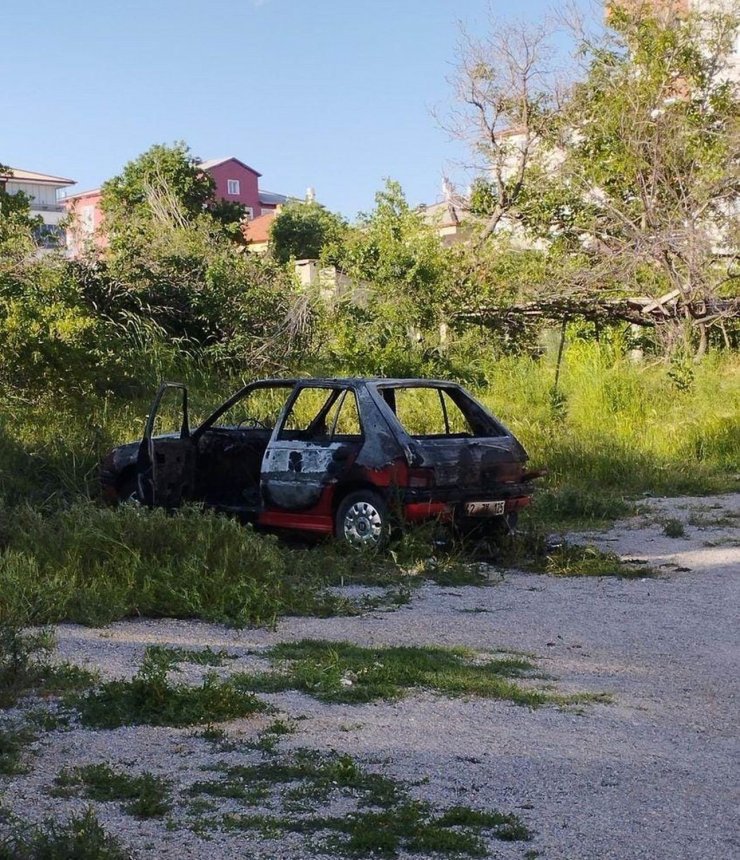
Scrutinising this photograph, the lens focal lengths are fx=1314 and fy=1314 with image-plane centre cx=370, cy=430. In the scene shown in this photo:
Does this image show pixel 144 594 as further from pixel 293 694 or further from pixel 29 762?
pixel 29 762

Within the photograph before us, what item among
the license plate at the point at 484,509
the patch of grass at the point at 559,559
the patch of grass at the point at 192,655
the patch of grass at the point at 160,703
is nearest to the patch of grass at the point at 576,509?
the patch of grass at the point at 559,559

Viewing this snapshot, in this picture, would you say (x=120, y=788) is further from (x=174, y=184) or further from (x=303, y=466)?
(x=174, y=184)

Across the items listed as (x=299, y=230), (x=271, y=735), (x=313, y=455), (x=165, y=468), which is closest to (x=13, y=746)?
(x=271, y=735)

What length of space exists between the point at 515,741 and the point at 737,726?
111 centimetres

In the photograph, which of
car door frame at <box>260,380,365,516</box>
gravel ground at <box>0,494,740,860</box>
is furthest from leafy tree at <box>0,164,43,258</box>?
gravel ground at <box>0,494,740,860</box>

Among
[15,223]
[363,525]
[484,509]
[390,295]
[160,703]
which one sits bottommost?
[160,703]

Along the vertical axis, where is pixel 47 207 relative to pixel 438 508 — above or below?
above

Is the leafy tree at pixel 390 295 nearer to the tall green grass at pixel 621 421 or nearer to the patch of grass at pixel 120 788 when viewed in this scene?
the tall green grass at pixel 621 421

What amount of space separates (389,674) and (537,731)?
1.09 meters

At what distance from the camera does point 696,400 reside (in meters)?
19.4

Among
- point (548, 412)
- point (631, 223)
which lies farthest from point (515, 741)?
point (631, 223)

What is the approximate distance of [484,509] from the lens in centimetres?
1053

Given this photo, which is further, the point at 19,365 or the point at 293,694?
the point at 19,365

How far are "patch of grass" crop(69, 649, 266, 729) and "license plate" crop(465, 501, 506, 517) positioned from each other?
4.60m
